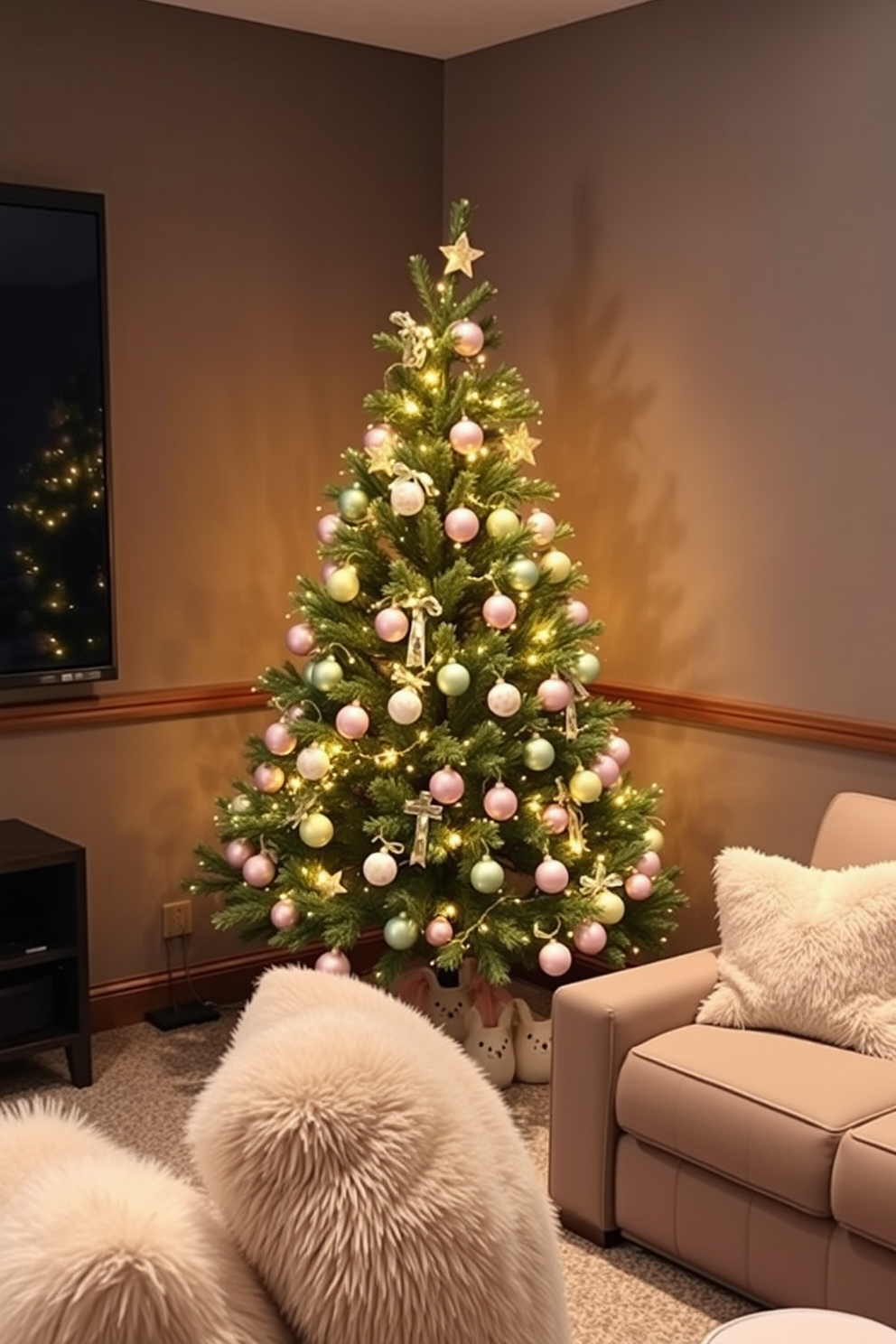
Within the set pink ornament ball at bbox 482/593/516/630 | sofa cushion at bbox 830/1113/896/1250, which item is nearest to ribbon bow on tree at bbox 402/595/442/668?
pink ornament ball at bbox 482/593/516/630

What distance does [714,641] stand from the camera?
4.05m

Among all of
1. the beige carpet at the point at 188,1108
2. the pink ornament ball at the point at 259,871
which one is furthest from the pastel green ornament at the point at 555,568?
the beige carpet at the point at 188,1108

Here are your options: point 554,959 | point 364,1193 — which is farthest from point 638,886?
point 364,1193

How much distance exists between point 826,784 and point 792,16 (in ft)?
5.93

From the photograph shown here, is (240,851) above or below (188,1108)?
above

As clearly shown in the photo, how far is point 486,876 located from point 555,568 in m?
0.75

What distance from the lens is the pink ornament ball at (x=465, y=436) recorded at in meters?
3.65

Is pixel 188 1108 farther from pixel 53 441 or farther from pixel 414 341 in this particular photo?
pixel 414 341

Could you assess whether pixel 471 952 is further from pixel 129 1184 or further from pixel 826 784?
pixel 129 1184

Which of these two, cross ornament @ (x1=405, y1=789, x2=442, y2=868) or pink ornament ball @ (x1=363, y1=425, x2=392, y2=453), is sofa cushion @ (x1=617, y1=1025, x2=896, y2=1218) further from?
pink ornament ball @ (x1=363, y1=425, x2=392, y2=453)

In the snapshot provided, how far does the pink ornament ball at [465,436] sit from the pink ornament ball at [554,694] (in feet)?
1.87

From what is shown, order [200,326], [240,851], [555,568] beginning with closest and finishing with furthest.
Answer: [555,568] → [240,851] → [200,326]

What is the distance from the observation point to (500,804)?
3564mm

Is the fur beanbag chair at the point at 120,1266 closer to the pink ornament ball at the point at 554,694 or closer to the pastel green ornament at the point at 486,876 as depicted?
the pastel green ornament at the point at 486,876
